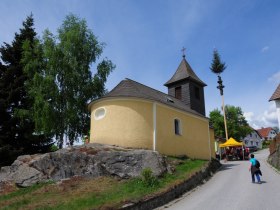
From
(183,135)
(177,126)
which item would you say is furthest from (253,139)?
(177,126)

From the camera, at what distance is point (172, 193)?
47.5 feet

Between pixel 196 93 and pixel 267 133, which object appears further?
pixel 267 133

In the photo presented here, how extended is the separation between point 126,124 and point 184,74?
40.1ft

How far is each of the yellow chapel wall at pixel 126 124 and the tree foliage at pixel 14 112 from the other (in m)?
6.24

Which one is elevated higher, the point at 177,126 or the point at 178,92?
the point at 178,92

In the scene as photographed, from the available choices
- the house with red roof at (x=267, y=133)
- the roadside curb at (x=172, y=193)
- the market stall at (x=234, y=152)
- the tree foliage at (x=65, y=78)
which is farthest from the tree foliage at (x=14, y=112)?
the house with red roof at (x=267, y=133)

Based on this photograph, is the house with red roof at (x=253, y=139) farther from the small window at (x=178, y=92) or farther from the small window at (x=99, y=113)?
the small window at (x=99, y=113)

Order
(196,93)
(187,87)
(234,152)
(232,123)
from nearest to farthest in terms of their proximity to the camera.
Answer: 1. (187,87)
2. (196,93)
3. (234,152)
4. (232,123)

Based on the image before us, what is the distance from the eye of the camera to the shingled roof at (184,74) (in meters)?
30.6

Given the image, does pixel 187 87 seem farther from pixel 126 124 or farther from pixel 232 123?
pixel 232 123

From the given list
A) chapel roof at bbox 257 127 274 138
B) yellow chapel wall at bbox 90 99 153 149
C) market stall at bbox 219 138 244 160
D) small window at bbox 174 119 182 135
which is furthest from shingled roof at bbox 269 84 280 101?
chapel roof at bbox 257 127 274 138

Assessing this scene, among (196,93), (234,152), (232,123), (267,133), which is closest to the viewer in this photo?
(196,93)

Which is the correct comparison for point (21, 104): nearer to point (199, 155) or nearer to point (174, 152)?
point (174, 152)

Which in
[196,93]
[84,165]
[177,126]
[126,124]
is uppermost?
[196,93]
